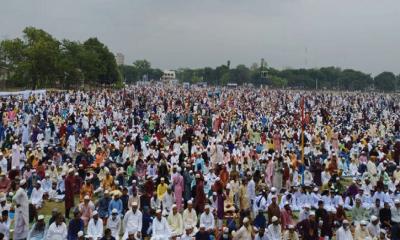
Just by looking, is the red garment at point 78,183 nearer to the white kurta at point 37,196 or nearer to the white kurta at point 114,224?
the white kurta at point 37,196

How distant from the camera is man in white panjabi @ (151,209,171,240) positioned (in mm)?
8539

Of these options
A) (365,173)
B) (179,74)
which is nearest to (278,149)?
(365,173)

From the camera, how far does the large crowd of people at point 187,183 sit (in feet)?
28.0

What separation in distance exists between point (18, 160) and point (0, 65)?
48.5 meters

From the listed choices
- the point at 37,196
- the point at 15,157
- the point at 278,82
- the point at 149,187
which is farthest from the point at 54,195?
the point at 278,82

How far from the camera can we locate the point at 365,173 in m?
13.7

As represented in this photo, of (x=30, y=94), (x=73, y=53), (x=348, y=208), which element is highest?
(x=73, y=53)

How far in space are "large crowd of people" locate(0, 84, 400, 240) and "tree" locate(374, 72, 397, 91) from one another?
91253 millimetres

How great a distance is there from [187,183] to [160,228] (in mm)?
2195

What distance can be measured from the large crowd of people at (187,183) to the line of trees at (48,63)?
2363 cm

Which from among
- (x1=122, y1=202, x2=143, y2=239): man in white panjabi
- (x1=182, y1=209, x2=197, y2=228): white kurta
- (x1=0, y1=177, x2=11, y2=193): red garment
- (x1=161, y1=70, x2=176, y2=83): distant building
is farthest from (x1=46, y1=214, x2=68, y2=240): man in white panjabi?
(x1=161, y1=70, x2=176, y2=83): distant building

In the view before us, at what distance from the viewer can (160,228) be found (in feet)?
28.1

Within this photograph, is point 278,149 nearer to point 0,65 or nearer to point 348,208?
point 348,208

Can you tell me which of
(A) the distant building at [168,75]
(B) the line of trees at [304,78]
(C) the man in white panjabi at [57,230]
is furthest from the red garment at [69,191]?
(A) the distant building at [168,75]
